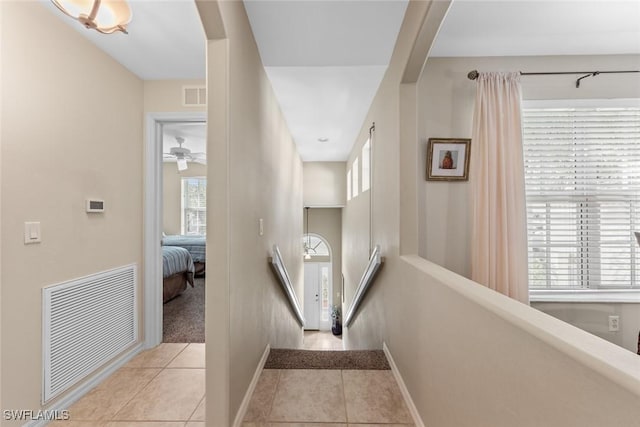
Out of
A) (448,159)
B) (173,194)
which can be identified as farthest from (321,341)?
(448,159)

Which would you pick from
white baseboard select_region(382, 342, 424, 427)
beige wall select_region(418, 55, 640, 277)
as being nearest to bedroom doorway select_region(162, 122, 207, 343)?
white baseboard select_region(382, 342, 424, 427)

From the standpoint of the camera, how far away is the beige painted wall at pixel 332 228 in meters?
7.96

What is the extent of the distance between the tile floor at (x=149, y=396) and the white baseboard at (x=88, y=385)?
0.03m

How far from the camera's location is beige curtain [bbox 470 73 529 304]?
215cm

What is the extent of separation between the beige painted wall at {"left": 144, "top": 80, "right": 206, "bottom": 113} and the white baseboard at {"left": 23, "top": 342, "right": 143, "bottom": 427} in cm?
218

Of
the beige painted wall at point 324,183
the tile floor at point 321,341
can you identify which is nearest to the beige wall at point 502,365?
the beige painted wall at point 324,183

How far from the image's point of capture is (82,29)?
75.6 inches

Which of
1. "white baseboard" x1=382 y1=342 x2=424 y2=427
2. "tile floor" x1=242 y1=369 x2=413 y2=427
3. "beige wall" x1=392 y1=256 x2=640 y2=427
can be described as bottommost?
"tile floor" x1=242 y1=369 x2=413 y2=427

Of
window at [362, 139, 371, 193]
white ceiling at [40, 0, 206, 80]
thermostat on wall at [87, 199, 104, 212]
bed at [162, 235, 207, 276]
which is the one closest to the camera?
white ceiling at [40, 0, 206, 80]

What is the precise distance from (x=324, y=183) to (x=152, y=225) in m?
4.39

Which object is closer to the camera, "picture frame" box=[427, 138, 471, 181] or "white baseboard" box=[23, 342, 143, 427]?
"white baseboard" box=[23, 342, 143, 427]

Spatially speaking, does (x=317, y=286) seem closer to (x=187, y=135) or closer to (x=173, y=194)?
(x=173, y=194)

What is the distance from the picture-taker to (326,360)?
2.27 metres

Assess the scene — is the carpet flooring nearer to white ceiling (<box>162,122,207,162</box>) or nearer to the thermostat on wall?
the thermostat on wall
